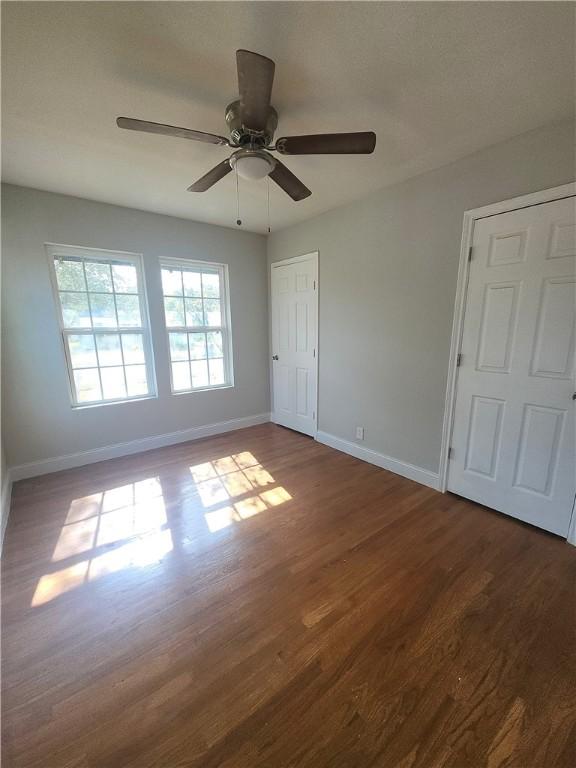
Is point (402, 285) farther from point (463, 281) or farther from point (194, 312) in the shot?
point (194, 312)

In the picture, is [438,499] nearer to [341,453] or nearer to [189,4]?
[341,453]

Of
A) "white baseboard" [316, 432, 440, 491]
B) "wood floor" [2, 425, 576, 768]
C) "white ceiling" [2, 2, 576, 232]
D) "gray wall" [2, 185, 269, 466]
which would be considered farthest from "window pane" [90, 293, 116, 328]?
"white baseboard" [316, 432, 440, 491]

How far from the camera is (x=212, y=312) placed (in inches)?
146

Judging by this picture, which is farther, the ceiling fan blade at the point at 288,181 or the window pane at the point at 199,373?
the window pane at the point at 199,373

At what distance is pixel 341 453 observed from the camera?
3229 mm

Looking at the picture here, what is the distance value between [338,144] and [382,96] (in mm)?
390

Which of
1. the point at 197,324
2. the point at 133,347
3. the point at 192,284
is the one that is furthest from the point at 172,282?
the point at 133,347

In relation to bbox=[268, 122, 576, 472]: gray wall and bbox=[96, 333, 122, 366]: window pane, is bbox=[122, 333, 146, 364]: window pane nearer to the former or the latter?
bbox=[96, 333, 122, 366]: window pane

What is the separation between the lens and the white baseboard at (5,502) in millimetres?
2013

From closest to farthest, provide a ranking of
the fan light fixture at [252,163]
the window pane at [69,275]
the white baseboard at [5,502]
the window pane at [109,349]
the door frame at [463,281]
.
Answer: the fan light fixture at [252,163] < the door frame at [463,281] < the white baseboard at [5,502] < the window pane at [69,275] < the window pane at [109,349]

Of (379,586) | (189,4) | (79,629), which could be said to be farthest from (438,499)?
(189,4)

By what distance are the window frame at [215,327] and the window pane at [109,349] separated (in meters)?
0.50

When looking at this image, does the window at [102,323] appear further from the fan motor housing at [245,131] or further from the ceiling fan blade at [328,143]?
the ceiling fan blade at [328,143]

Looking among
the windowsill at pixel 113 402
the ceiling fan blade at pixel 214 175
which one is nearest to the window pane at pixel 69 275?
the windowsill at pixel 113 402
